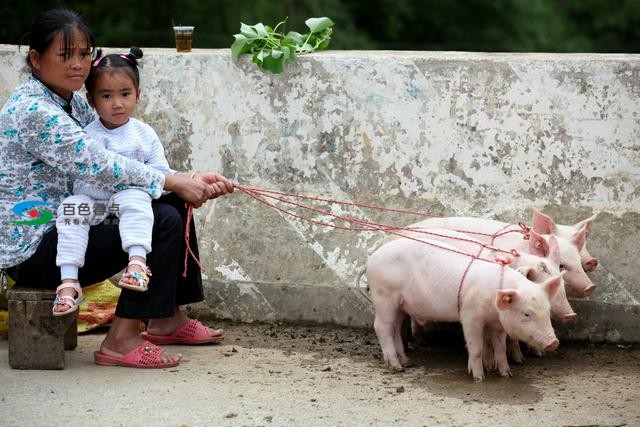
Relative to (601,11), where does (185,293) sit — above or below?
below

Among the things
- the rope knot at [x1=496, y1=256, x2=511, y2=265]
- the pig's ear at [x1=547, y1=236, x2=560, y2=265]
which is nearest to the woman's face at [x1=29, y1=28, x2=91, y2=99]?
the rope knot at [x1=496, y1=256, x2=511, y2=265]

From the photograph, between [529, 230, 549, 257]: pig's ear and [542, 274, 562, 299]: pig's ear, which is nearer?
[542, 274, 562, 299]: pig's ear

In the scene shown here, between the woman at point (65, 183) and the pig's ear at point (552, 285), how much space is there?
155cm

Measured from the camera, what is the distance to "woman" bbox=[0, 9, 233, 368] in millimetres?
5008

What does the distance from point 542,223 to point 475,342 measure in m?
0.76

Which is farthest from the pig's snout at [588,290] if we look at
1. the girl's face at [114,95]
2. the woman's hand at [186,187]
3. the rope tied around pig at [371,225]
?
the girl's face at [114,95]

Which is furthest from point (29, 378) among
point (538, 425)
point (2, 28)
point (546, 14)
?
point (546, 14)

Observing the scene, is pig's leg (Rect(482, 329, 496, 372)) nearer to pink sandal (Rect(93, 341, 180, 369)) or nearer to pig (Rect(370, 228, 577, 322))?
pig (Rect(370, 228, 577, 322))

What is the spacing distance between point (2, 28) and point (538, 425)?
316 inches

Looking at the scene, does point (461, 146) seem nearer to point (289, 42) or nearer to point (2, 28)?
point (289, 42)

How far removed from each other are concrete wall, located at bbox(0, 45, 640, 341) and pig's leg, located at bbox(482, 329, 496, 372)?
24.1 inches

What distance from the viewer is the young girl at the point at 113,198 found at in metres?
4.93

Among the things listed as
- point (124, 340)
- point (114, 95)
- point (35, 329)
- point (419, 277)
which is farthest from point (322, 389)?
point (114, 95)

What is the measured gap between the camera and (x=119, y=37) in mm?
15516
